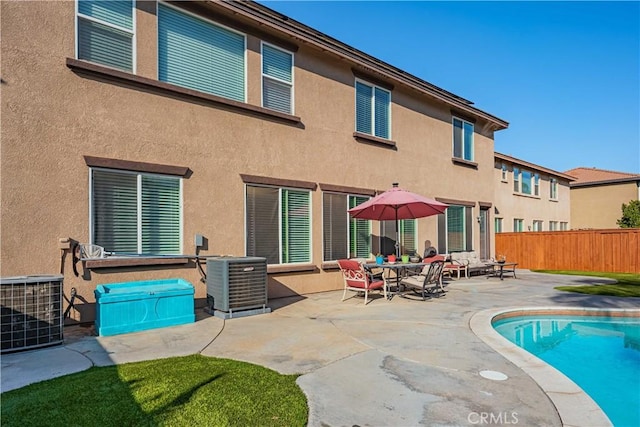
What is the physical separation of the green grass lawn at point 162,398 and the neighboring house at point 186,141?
11.1 feet

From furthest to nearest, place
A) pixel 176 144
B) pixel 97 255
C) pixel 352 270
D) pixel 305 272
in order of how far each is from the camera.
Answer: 1. pixel 305 272
2. pixel 352 270
3. pixel 176 144
4. pixel 97 255

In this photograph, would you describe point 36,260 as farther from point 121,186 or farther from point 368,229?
point 368,229

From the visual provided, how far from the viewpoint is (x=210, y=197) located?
8.80 meters

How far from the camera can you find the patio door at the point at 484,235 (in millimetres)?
18244

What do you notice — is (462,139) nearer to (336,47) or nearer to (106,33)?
(336,47)

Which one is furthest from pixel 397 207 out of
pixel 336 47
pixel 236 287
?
pixel 236 287

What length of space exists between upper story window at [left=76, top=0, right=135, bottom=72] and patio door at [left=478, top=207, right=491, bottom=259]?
15877 mm

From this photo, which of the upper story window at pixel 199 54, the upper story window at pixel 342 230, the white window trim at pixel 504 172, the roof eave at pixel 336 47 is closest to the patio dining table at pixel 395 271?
the upper story window at pixel 342 230

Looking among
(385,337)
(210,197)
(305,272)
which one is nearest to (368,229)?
(305,272)

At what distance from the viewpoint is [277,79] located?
10.4 metres

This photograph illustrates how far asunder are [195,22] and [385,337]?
316 inches

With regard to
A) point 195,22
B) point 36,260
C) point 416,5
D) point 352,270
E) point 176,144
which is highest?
point 416,5

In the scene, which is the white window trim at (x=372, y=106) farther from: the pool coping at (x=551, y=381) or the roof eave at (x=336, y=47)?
the pool coping at (x=551, y=381)

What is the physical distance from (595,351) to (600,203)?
1317 inches
